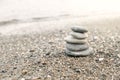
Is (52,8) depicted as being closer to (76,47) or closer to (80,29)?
(80,29)

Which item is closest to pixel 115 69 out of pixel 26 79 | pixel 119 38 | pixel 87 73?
pixel 87 73

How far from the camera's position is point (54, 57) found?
20.2ft

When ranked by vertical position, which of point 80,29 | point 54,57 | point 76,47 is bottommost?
point 54,57

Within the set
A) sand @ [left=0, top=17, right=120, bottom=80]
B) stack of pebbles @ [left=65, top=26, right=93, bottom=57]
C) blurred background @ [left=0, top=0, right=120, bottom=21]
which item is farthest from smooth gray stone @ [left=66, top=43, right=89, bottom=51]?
blurred background @ [left=0, top=0, right=120, bottom=21]

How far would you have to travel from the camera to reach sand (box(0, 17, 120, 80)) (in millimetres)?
5395

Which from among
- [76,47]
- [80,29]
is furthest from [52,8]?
[76,47]

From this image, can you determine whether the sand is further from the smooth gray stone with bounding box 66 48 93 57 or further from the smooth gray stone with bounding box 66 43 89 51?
the smooth gray stone with bounding box 66 43 89 51

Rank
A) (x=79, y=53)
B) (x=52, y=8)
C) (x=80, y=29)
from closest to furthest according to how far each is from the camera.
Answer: (x=79, y=53) → (x=80, y=29) → (x=52, y=8)

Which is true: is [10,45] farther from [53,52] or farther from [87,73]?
[87,73]

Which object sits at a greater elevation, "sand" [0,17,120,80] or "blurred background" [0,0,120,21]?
"blurred background" [0,0,120,21]

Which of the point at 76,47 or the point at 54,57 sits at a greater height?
the point at 76,47

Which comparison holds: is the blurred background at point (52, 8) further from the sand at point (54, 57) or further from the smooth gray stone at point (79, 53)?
the smooth gray stone at point (79, 53)

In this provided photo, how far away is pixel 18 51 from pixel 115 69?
86.5 inches

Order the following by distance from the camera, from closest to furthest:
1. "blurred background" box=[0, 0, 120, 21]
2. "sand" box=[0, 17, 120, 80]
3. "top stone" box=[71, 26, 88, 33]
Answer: "sand" box=[0, 17, 120, 80]
"top stone" box=[71, 26, 88, 33]
"blurred background" box=[0, 0, 120, 21]
